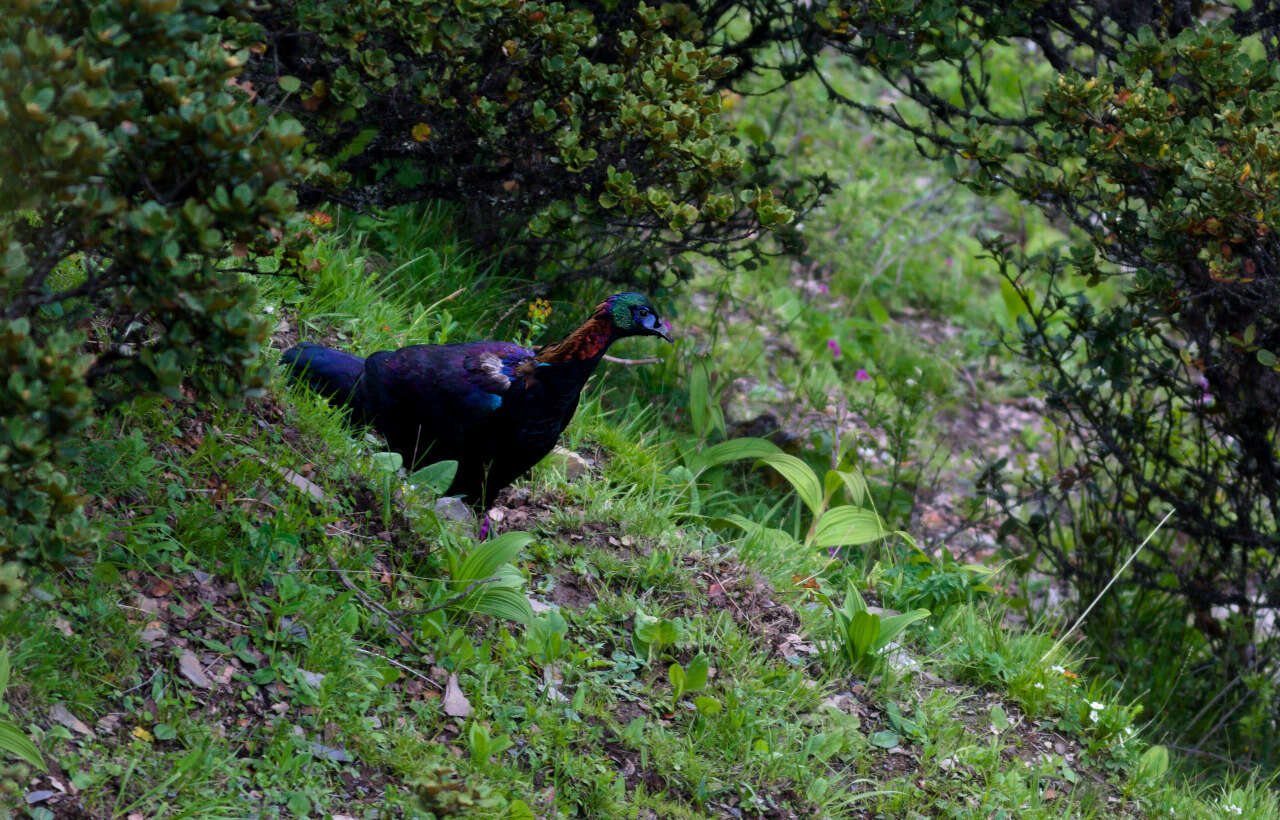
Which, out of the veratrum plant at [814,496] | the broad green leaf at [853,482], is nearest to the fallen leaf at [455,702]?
the veratrum plant at [814,496]

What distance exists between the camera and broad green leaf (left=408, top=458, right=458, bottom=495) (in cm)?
407

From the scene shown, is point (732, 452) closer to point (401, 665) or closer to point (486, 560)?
point (486, 560)

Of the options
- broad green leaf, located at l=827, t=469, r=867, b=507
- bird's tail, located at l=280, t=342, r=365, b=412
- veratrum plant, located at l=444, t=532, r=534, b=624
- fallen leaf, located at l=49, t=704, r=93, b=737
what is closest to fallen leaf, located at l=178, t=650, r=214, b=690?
fallen leaf, located at l=49, t=704, r=93, b=737

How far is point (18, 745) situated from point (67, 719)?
236 mm

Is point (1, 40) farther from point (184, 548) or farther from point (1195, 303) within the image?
point (1195, 303)

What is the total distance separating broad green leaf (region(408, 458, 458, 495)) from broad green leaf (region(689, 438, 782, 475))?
4.78ft

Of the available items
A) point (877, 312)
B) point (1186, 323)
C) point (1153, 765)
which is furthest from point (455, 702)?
point (877, 312)

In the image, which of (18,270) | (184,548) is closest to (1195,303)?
(184,548)

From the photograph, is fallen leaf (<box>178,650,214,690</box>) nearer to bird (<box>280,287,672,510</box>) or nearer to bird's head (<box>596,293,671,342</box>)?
bird (<box>280,287,672,510</box>)

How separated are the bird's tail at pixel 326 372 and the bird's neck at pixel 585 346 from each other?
694 mm

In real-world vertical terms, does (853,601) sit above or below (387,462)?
above

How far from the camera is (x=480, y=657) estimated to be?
3.60 m

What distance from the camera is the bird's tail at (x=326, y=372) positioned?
14.0ft

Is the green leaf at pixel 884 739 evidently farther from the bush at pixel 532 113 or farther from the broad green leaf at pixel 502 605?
the bush at pixel 532 113
